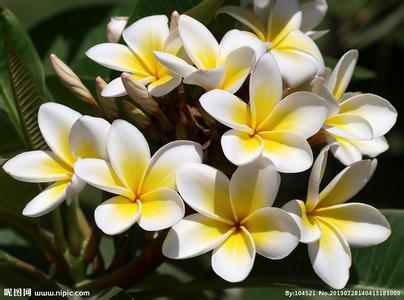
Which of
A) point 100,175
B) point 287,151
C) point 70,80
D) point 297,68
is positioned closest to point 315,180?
point 287,151

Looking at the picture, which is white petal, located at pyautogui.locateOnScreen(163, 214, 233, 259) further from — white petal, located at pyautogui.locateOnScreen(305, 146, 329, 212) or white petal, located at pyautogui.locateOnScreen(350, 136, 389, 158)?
white petal, located at pyautogui.locateOnScreen(350, 136, 389, 158)

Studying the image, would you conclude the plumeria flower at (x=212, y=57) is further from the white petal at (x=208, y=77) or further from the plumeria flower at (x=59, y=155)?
the plumeria flower at (x=59, y=155)

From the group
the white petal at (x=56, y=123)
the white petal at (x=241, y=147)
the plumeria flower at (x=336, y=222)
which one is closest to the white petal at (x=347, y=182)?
the plumeria flower at (x=336, y=222)

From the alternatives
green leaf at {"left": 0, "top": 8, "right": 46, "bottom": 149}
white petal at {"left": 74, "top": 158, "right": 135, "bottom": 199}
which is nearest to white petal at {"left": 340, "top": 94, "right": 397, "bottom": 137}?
white petal at {"left": 74, "top": 158, "right": 135, "bottom": 199}

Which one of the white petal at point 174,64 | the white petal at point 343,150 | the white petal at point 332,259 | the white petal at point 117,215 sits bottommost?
the white petal at point 332,259

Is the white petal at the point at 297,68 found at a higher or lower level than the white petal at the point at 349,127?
higher

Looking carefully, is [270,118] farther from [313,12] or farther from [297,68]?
[313,12]
